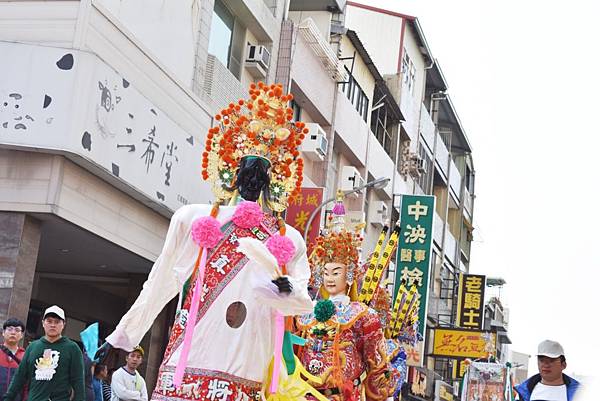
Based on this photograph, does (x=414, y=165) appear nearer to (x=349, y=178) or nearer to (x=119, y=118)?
(x=349, y=178)

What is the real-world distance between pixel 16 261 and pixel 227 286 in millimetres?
8148

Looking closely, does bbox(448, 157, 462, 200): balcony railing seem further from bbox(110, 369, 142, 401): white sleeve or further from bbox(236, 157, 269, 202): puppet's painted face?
bbox(236, 157, 269, 202): puppet's painted face

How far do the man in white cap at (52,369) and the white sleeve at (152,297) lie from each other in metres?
2.23

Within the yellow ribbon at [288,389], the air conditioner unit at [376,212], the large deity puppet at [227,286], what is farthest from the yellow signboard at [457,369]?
the large deity puppet at [227,286]

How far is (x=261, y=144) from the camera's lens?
598 centimetres

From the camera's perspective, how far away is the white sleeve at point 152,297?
17.0 feet

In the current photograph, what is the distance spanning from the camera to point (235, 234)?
17.9ft

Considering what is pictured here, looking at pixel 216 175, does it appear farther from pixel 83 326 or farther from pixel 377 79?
pixel 377 79

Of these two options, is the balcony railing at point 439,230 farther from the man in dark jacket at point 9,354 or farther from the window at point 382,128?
the man in dark jacket at point 9,354

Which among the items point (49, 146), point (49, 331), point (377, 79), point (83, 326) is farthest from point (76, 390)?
point (377, 79)

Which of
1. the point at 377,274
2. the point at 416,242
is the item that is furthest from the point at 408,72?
the point at 377,274

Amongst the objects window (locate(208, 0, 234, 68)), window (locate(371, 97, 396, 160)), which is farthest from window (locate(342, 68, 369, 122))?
window (locate(208, 0, 234, 68))

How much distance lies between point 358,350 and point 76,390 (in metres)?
2.39

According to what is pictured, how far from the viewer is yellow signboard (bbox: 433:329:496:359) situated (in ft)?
113
